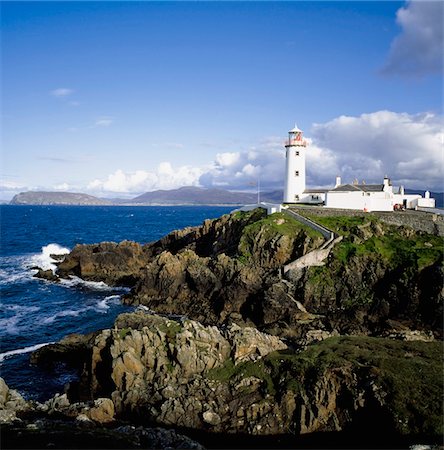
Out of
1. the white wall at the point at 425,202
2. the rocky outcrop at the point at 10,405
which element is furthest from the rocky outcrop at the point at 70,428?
the white wall at the point at 425,202

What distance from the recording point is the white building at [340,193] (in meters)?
54.1

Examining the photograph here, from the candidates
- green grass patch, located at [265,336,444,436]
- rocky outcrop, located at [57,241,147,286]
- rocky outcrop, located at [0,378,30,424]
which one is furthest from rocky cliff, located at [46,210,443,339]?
rocky outcrop, located at [0,378,30,424]

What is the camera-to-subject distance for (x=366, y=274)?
39.2m

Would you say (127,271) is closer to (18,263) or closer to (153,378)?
(18,263)

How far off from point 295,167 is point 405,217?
17735 mm

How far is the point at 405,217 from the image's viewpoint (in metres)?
48.3

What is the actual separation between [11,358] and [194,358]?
15517 millimetres

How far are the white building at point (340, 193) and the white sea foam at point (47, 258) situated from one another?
35920 millimetres

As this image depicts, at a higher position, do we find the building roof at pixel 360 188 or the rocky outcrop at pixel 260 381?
the building roof at pixel 360 188

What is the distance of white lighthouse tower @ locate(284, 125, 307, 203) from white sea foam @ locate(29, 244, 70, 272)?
3508 centimetres

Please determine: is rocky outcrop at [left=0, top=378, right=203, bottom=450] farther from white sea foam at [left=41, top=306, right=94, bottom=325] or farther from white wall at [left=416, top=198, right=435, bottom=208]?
white wall at [left=416, top=198, right=435, bottom=208]

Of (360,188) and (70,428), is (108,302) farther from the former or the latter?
(360,188)

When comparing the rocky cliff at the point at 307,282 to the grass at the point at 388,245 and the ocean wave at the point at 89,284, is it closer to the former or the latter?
the grass at the point at 388,245

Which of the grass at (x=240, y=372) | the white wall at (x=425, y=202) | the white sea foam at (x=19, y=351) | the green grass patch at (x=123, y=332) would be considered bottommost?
the white sea foam at (x=19, y=351)
